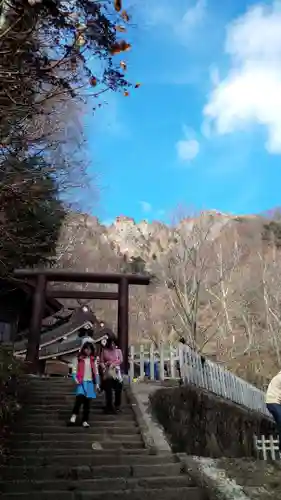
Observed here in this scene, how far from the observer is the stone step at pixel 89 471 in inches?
233

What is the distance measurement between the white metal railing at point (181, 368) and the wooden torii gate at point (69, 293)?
1.27m

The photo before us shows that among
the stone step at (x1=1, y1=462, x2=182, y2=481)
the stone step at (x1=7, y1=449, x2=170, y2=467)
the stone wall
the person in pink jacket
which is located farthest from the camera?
the stone wall

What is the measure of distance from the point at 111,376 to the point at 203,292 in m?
22.3

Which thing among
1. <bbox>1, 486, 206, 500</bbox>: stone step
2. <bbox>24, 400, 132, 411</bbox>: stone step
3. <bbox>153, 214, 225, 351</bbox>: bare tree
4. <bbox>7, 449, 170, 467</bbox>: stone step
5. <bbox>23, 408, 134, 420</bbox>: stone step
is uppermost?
<bbox>153, 214, 225, 351</bbox>: bare tree

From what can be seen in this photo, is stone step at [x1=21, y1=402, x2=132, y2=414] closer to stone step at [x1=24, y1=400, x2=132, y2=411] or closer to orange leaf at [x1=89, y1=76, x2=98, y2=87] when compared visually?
stone step at [x1=24, y1=400, x2=132, y2=411]

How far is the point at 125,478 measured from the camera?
5.95m

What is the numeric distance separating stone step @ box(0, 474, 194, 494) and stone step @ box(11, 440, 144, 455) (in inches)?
44.6

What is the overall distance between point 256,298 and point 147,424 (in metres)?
30.7

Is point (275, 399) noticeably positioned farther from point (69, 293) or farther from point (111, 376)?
point (69, 293)

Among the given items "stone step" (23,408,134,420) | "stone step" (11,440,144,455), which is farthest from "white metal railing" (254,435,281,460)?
"stone step" (11,440,144,455)

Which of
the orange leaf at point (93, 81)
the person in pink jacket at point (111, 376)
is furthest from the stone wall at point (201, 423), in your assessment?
the orange leaf at point (93, 81)

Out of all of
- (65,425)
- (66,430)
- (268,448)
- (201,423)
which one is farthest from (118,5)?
(268,448)

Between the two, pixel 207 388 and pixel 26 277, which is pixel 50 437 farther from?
pixel 26 277

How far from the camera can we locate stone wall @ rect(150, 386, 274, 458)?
31.9ft
